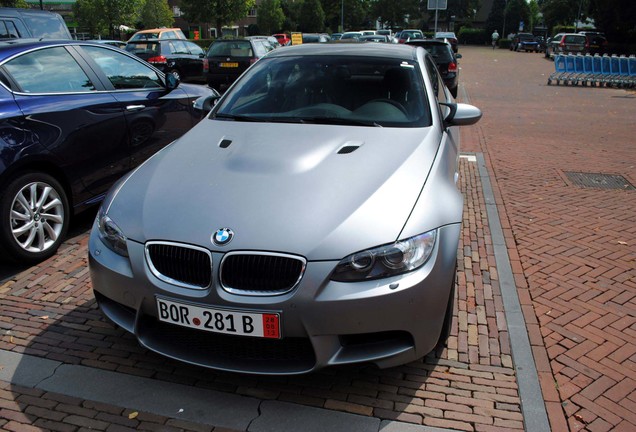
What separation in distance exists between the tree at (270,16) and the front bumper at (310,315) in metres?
68.7

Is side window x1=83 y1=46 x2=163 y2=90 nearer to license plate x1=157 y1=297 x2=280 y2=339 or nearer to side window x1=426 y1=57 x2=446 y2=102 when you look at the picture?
side window x1=426 y1=57 x2=446 y2=102

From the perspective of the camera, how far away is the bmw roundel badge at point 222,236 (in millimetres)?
2629

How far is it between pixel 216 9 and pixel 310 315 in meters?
40.9

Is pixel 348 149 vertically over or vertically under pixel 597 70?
over

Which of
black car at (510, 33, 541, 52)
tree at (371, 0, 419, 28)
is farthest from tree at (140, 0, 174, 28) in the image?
tree at (371, 0, 419, 28)

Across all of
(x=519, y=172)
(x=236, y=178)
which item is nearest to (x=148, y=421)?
(x=236, y=178)

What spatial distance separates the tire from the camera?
13.6ft

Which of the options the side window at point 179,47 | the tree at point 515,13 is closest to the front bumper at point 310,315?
the side window at point 179,47

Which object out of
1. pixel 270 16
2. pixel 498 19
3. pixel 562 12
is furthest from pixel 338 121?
pixel 498 19

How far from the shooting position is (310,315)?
2.51 meters

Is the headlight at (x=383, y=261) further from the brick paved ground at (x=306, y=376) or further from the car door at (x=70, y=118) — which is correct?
the car door at (x=70, y=118)

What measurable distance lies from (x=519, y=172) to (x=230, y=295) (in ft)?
19.3

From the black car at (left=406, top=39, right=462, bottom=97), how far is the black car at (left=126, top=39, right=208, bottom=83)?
22.3ft

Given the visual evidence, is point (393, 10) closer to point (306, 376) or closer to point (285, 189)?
point (285, 189)
